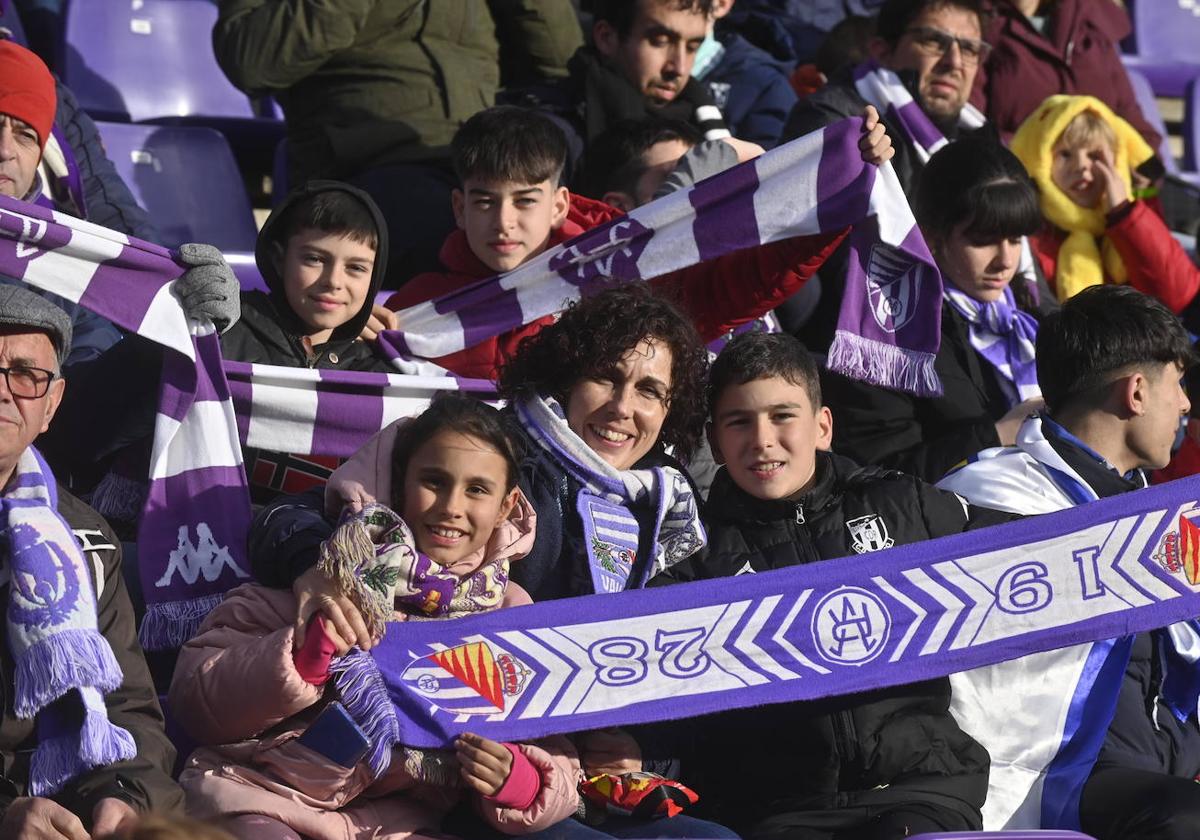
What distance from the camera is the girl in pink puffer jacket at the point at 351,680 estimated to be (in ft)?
10.4

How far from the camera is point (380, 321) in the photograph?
15.3ft

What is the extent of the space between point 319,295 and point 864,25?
11.5 feet

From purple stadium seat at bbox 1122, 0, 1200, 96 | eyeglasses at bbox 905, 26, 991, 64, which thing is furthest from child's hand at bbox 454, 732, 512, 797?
purple stadium seat at bbox 1122, 0, 1200, 96

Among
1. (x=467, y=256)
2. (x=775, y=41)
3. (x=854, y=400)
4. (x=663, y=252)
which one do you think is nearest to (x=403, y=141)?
(x=467, y=256)

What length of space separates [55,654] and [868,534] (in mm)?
1628

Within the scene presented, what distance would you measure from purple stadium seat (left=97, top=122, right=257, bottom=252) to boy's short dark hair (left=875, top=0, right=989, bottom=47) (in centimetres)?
225

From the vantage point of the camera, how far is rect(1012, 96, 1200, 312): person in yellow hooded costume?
621 cm

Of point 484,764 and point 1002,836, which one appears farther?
point 484,764

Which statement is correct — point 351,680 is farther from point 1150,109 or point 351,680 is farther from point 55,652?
point 1150,109

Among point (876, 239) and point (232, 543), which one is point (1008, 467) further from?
point (232, 543)

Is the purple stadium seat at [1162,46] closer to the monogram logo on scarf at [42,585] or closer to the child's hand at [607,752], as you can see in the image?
the child's hand at [607,752]

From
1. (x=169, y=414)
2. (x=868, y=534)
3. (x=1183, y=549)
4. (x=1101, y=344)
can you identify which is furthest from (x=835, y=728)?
(x=169, y=414)

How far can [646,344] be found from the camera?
390 centimetres

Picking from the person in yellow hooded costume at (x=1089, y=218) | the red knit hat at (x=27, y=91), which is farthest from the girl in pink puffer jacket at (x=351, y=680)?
the person in yellow hooded costume at (x=1089, y=218)
